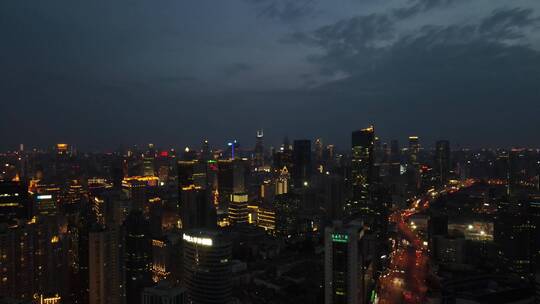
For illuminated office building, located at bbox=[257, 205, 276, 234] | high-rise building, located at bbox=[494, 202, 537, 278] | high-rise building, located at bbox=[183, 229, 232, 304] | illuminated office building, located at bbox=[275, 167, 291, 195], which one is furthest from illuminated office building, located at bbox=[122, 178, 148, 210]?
high-rise building, located at bbox=[494, 202, 537, 278]

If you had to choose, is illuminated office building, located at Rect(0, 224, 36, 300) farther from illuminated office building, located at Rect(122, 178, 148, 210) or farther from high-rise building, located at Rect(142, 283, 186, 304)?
illuminated office building, located at Rect(122, 178, 148, 210)

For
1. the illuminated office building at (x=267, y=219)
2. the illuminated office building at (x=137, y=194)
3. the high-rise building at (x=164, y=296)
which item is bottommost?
the illuminated office building at (x=267, y=219)

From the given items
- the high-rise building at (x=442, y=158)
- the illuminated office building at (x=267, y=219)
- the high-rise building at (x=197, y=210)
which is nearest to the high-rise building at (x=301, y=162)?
the illuminated office building at (x=267, y=219)

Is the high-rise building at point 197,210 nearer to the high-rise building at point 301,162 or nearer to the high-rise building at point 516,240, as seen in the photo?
the high-rise building at point 301,162

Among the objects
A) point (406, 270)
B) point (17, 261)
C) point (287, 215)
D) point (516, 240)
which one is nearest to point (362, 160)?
point (287, 215)

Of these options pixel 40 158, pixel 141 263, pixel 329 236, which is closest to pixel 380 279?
pixel 329 236

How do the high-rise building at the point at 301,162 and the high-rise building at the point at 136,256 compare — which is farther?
the high-rise building at the point at 301,162
